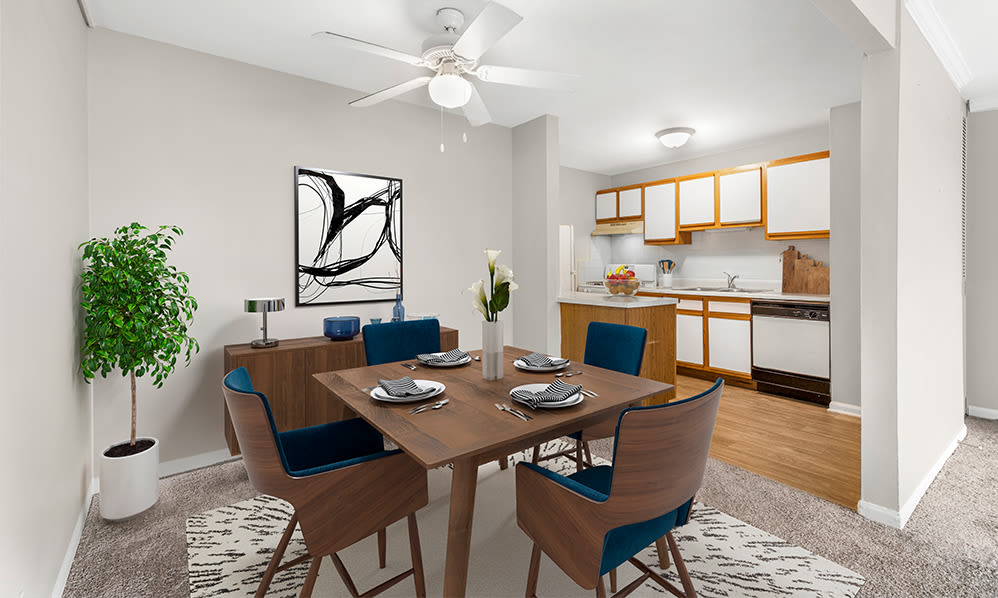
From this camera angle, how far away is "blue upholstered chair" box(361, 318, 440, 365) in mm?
2730

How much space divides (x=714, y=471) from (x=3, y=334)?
3280 millimetres

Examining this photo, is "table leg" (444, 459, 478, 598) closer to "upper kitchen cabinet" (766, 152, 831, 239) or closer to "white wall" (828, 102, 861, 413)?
"white wall" (828, 102, 861, 413)

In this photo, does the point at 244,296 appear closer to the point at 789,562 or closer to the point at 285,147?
the point at 285,147

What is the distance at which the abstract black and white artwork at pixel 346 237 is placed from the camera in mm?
3348

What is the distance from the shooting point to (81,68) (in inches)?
97.6

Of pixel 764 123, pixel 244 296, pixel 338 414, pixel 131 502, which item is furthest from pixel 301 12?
pixel 764 123

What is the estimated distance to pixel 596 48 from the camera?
9.39 ft

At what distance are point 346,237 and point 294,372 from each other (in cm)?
109

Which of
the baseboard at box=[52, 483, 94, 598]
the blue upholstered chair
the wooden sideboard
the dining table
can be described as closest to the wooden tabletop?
the dining table

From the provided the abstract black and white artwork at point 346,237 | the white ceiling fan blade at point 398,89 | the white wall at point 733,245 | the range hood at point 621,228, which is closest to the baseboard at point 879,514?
the white wall at point 733,245

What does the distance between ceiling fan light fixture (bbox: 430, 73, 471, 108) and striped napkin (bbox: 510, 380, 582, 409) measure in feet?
5.06

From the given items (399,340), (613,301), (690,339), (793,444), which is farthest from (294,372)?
(690,339)

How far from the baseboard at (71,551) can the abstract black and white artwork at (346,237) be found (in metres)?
1.56

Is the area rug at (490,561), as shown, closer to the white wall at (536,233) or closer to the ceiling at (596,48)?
the white wall at (536,233)
